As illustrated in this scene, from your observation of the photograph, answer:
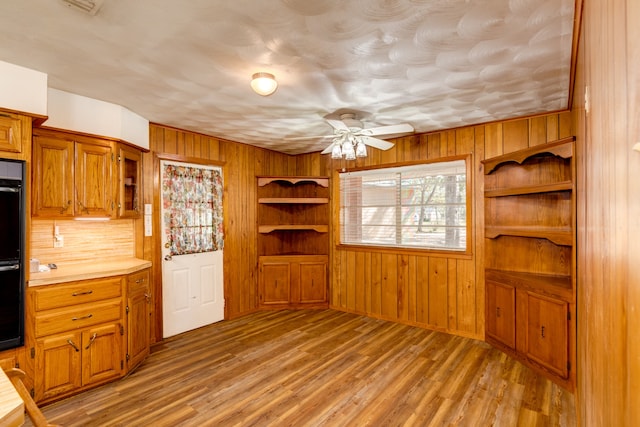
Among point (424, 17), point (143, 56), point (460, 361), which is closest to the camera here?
point (424, 17)

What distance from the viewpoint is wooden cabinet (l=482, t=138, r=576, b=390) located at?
2.79 m

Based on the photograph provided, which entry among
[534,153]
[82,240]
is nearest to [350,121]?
[534,153]

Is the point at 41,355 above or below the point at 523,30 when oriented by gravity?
below

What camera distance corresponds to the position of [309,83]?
264cm

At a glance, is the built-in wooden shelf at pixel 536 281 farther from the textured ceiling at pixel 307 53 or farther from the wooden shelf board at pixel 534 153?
the textured ceiling at pixel 307 53

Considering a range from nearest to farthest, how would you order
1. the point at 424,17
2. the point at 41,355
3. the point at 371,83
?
1. the point at 424,17
2. the point at 41,355
3. the point at 371,83

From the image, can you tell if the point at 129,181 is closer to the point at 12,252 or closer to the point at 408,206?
the point at 12,252

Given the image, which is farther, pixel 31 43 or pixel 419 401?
pixel 419 401

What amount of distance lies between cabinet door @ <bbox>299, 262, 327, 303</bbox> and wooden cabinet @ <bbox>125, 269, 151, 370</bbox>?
2306 mm

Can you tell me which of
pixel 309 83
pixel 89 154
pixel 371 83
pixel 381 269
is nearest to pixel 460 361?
pixel 381 269

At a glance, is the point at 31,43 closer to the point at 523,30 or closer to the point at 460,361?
the point at 523,30

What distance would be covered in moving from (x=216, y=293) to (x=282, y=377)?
6.42ft

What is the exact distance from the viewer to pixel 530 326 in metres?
3.08

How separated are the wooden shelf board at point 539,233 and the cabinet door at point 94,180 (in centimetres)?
399
